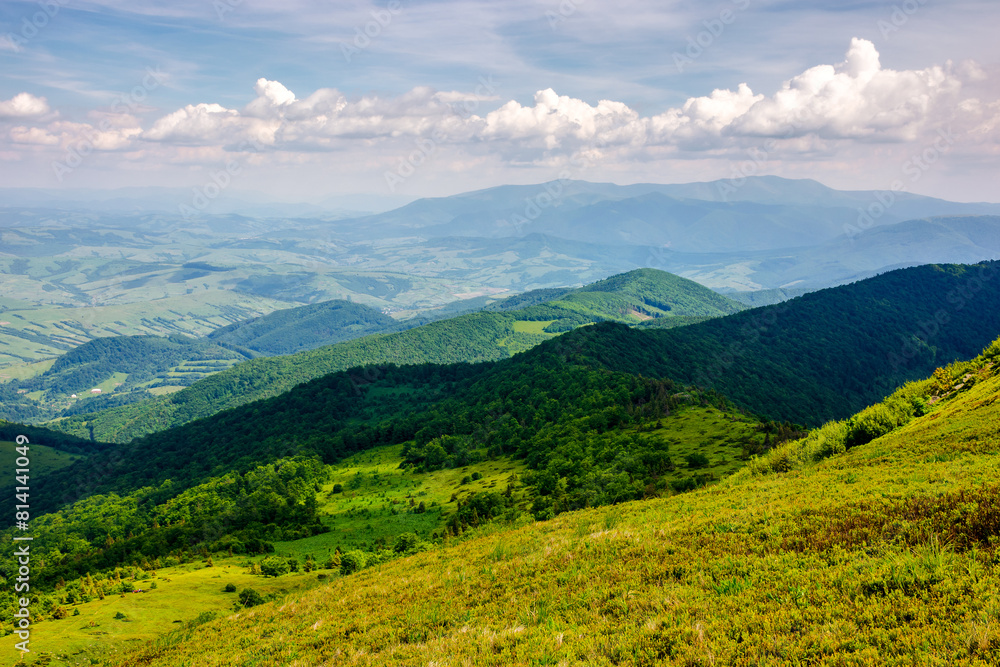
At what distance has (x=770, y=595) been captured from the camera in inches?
637

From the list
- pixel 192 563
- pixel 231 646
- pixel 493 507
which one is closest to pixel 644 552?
pixel 231 646

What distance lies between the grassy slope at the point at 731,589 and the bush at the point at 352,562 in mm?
19790

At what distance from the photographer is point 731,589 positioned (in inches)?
680

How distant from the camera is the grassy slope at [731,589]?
13508 mm

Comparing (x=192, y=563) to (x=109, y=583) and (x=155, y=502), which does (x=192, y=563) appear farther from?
(x=155, y=502)

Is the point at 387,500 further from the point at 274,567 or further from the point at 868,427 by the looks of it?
the point at 868,427

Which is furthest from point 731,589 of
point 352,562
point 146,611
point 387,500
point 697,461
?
point 387,500

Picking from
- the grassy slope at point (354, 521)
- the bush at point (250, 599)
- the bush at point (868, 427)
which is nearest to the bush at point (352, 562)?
the grassy slope at point (354, 521)

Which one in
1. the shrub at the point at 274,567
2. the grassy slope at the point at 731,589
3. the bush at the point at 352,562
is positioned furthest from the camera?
the shrub at the point at 274,567

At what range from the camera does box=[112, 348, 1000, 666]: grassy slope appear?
13.5 meters

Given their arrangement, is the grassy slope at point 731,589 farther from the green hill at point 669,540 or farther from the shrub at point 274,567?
the shrub at point 274,567

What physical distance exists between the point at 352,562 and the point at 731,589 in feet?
148

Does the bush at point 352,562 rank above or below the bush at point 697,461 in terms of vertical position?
below

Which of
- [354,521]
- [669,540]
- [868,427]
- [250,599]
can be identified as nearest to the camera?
[669,540]
